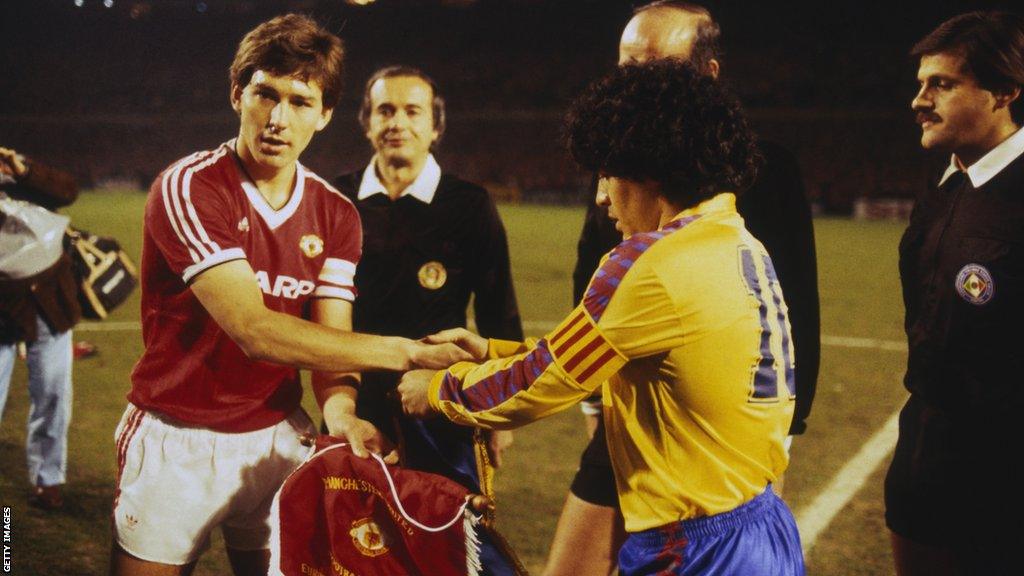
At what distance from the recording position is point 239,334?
8.67ft


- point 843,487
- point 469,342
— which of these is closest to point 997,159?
point 469,342

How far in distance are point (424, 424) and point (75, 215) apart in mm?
22406

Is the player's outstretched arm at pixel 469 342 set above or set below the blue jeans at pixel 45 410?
above

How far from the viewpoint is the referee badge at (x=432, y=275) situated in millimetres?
4066

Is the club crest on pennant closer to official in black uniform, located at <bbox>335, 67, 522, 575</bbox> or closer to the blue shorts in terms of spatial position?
the blue shorts

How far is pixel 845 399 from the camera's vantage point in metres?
8.19

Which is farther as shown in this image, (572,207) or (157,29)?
(157,29)

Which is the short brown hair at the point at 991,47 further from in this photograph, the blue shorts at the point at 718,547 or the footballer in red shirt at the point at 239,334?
the footballer in red shirt at the point at 239,334

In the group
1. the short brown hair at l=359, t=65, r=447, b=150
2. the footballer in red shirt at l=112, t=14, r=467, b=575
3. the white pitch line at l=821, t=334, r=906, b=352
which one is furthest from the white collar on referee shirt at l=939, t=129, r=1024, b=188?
the white pitch line at l=821, t=334, r=906, b=352

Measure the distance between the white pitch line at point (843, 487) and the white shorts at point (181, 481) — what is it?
328 cm

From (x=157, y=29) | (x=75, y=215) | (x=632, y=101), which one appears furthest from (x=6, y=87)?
(x=632, y=101)

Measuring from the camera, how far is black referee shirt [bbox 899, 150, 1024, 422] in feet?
9.75

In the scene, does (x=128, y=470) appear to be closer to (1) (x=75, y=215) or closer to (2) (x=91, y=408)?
(2) (x=91, y=408)

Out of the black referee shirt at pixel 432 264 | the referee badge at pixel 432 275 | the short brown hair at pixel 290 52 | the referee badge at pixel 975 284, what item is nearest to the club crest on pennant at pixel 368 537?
the short brown hair at pixel 290 52
